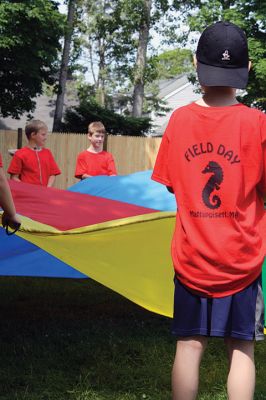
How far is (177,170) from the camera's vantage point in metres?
2.33

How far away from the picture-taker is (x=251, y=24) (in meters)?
25.3

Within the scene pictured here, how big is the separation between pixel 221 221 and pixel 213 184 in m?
0.12

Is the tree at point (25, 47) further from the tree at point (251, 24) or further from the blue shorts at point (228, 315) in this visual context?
the blue shorts at point (228, 315)

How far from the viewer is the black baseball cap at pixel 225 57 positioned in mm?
2287

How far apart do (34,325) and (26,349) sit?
55 cm

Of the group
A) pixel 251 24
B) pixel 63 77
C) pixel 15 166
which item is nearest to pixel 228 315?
pixel 15 166

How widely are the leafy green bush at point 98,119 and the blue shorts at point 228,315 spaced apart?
1758cm

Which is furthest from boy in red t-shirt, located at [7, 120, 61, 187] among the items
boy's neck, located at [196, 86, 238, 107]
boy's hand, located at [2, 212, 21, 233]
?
boy's neck, located at [196, 86, 238, 107]

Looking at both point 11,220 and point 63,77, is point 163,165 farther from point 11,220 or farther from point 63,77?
point 63,77

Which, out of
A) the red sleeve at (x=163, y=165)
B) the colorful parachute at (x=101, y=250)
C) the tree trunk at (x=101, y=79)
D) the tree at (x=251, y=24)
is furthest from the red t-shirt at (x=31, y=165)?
the tree trunk at (x=101, y=79)

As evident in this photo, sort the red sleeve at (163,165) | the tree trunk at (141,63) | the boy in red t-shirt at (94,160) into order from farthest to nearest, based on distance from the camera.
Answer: the tree trunk at (141,63) < the boy in red t-shirt at (94,160) < the red sleeve at (163,165)

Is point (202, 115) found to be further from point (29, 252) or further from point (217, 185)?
point (29, 252)

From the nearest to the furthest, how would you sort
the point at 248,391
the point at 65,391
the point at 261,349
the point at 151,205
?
the point at 248,391 → the point at 65,391 → the point at 261,349 → the point at 151,205

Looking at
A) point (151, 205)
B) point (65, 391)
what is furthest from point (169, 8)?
point (65, 391)
